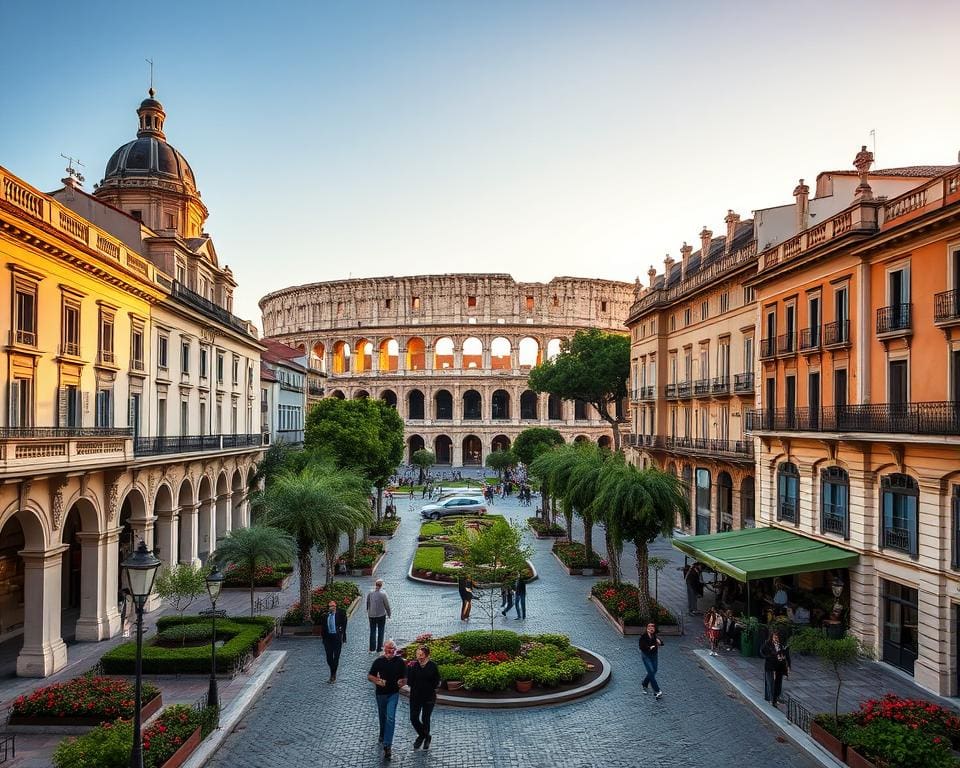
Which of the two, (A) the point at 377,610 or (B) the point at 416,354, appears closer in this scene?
(A) the point at 377,610

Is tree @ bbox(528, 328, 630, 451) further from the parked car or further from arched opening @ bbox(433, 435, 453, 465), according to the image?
arched opening @ bbox(433, 435, 453, 465)

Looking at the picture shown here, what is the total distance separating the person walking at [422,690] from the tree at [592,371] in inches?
2020

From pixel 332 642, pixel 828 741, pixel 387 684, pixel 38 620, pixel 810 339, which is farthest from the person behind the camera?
pixel 810 339

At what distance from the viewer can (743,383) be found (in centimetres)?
3438

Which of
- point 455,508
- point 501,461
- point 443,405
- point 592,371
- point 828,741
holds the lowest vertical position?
point 455,508

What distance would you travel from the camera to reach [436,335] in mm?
99312

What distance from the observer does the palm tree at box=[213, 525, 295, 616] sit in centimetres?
2306

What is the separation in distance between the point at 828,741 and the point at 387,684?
25.3 ft

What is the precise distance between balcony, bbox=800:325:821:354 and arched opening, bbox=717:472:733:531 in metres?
13.4

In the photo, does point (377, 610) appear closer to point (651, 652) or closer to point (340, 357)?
point (651, 652)

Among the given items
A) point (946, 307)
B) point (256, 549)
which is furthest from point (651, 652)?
point (256, 549)

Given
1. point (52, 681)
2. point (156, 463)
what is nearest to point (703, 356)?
point (156, 463)

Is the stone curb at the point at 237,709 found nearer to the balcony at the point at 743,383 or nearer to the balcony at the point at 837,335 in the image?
the balcony at the point at 837,335

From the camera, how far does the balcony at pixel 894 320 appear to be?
19594mm
